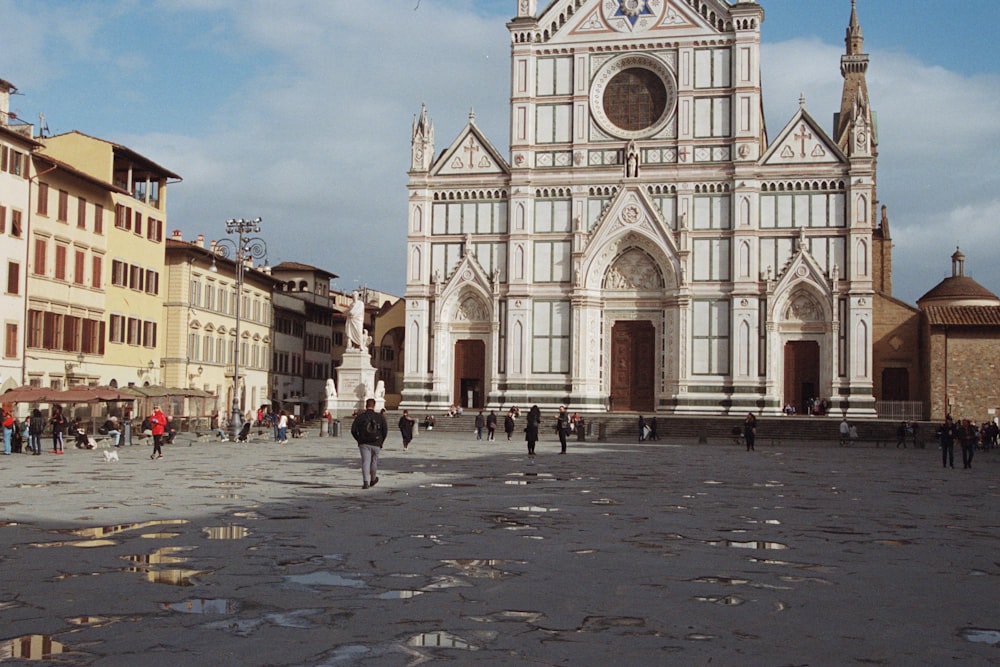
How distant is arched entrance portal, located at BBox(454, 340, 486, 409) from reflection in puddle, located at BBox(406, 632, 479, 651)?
1818 inches

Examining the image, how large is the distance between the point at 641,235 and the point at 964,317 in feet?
47.5

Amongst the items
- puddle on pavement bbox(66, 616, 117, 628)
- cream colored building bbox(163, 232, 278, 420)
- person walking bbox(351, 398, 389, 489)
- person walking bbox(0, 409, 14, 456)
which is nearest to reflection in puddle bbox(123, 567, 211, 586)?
puddle on pavement bbox(66, 616, 117, 628)

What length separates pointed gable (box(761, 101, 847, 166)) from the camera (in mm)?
49906

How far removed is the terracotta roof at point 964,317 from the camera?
48.2 m

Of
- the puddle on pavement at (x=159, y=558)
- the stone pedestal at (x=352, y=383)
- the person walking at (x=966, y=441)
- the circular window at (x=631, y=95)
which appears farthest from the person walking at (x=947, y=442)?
the stone pedestal at (x=352, y=383)

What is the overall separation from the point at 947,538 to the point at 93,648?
9567 mm

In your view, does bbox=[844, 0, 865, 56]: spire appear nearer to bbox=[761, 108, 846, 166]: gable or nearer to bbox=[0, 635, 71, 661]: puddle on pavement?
bbox=[761, 108, 846, 166]: gable

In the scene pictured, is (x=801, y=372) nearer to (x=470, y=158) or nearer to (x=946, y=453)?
(x=470, y=158)

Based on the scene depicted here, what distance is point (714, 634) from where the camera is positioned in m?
7.16

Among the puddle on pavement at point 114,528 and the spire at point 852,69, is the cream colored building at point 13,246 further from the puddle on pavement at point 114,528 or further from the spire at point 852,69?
the spire at point 852,69

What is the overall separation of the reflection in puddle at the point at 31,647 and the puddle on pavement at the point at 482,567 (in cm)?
357

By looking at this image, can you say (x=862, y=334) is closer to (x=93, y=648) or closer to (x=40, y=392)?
(x=40, y=392)

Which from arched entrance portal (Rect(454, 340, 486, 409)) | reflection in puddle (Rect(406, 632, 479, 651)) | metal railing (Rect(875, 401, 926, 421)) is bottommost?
reflection in puddle (Rect(406, 632, 479, 651))

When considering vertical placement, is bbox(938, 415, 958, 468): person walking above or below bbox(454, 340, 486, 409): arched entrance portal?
below
